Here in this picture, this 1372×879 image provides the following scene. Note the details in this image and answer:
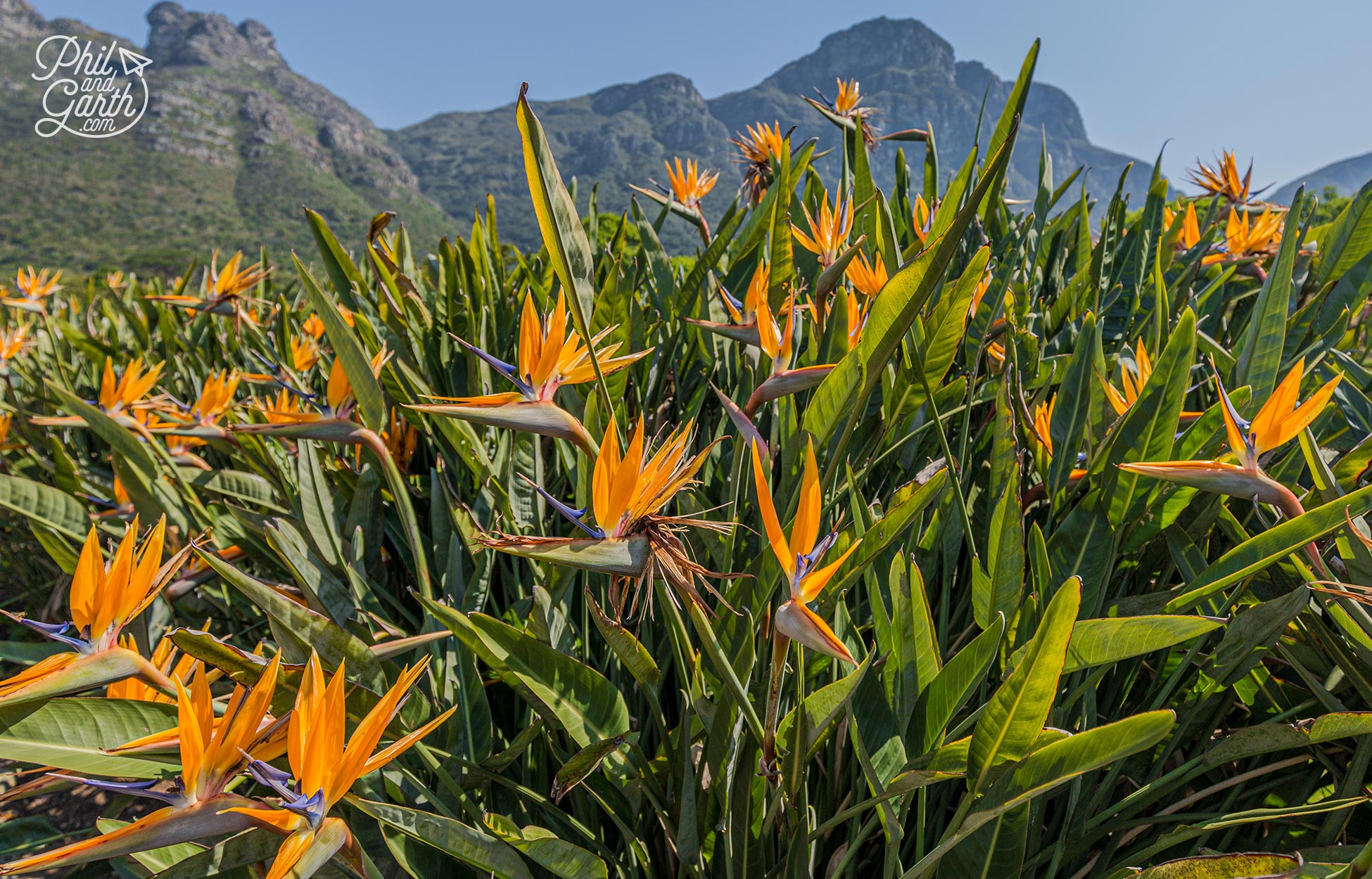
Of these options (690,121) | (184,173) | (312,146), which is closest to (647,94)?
(690,121)

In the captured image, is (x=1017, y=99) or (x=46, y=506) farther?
(x=46, y=506)

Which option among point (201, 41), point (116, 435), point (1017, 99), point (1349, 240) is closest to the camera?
point (1017, 99)

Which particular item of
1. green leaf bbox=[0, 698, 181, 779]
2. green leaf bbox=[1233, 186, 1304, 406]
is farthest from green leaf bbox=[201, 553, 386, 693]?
green leaf bbox=[1233, 186, 1304, 406]

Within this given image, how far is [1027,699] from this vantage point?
0.47m

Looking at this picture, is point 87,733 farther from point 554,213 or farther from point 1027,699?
point 1027,699

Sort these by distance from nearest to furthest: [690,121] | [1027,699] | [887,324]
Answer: [1027,699], [887,324], [690,121]

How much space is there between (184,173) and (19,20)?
48555mm

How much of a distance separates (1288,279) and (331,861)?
1.16 metres

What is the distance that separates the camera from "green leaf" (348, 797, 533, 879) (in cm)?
55

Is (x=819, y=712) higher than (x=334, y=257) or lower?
lower

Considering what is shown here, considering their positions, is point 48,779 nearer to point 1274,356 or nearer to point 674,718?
point 674,718

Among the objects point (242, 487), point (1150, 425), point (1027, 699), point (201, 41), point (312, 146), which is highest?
point (201, 41)

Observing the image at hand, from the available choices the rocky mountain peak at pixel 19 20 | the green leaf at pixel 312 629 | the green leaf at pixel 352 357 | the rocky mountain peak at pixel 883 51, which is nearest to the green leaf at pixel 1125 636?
the green leaf at pixel 312 629

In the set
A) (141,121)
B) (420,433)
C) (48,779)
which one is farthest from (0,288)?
(141,121)
